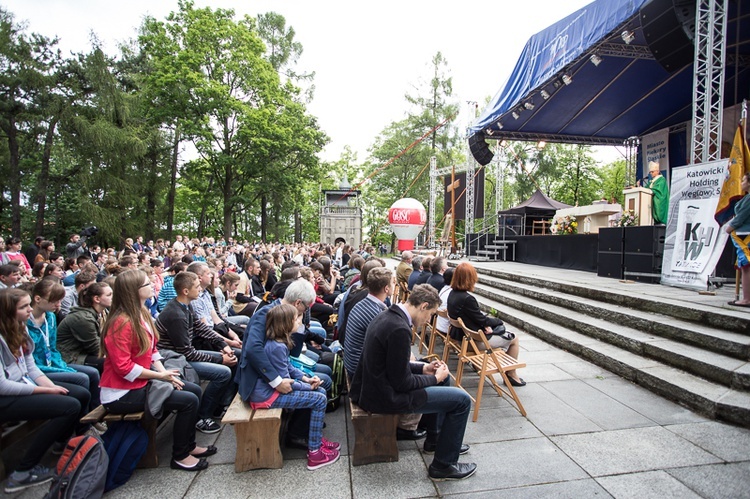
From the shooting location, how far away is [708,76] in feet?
18.7

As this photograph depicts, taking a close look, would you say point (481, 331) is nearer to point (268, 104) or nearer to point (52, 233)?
point (268, 104)

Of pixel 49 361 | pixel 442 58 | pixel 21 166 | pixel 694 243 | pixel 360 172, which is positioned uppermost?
pixel 442 58

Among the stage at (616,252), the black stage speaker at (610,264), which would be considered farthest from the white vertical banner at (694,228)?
the black stage speaker at (610,264)

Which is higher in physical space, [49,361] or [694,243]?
[694,243]

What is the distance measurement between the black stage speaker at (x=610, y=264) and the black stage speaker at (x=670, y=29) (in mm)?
3975

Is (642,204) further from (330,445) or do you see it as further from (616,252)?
(330,445)

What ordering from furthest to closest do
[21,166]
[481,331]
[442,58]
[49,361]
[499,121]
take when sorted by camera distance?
[442,58], [21,166], [499,121], [481,331], [49,361]

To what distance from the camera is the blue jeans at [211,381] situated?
342 centimetres

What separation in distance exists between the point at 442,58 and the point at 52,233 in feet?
99.8

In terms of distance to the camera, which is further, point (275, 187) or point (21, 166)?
point (275, 187)

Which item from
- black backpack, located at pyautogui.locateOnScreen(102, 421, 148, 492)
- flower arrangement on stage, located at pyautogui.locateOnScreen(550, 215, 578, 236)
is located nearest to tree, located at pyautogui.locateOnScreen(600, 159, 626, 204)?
flower arrangement on stage, located at pyautogui.locateOnScreen(550, 215, 578, 236)

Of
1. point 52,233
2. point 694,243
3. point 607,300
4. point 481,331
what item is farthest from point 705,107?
point 52,233

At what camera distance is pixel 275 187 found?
23.8 metres

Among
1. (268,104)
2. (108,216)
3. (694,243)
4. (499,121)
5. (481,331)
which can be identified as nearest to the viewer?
(481,331)
